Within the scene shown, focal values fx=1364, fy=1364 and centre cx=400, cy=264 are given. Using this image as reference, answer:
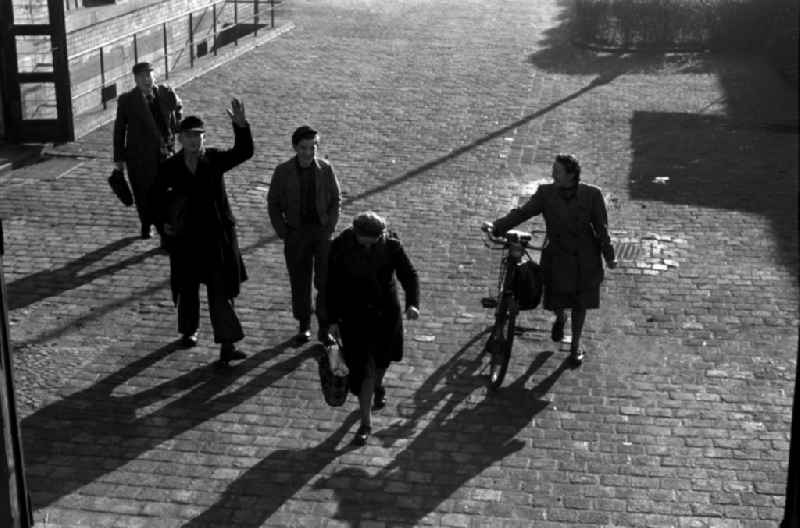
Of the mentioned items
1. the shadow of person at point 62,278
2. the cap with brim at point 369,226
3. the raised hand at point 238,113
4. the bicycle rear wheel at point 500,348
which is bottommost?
the shadow of person at point 62,278

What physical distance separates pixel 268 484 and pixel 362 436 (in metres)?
0.79

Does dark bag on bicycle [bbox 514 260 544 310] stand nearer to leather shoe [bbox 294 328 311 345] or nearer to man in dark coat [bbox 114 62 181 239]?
leather shoe [bbox 294 328 311 345]

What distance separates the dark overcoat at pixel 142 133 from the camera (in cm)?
1156

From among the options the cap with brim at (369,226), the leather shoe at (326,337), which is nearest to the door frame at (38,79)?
the leather shoe at (326,337)

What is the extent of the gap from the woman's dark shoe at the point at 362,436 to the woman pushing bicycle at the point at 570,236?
1764 millimetres

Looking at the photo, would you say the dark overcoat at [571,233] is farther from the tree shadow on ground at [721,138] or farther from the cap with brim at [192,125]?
the tree shadow on ground at [721,138]

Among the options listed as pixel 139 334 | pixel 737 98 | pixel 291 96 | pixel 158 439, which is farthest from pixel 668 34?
pixel 158 439

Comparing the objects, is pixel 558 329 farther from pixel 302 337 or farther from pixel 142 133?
pixel 142 133

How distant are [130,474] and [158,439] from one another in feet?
1.66

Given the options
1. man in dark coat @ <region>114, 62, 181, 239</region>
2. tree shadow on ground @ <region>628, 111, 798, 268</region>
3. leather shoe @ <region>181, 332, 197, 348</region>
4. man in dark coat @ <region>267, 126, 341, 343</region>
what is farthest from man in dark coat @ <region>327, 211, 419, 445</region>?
tree shadow on ground @ <region>628, 111, 798, 268</region>

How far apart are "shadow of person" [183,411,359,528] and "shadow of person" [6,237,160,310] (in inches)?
138

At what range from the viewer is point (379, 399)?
8.74 m

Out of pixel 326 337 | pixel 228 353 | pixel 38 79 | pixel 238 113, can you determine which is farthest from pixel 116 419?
pixel 38 79

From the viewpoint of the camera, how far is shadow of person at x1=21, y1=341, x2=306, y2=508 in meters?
7.94
